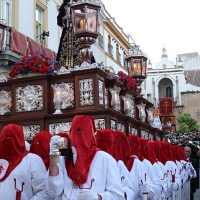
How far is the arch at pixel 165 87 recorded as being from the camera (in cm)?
6253

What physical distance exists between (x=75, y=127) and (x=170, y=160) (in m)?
5.18

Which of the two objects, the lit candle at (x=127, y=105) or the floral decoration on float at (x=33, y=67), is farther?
the lit candle at (x=127, y=105)

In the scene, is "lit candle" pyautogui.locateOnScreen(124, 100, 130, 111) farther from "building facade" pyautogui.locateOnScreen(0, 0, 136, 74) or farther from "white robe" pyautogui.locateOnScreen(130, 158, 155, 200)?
"white robe" pyautogui.locateOnScreen(130, 158, 155, 200)

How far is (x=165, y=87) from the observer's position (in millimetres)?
63031

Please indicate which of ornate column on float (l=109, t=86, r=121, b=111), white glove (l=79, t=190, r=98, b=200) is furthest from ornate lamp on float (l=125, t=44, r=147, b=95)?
white glove (l=79, t=190, r=98, b=200)

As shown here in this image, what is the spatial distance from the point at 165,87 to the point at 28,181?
59.8 meters

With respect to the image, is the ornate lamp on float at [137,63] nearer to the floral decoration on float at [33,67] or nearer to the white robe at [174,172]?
the white robe at [174,172]

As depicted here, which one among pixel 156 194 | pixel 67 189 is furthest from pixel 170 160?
pixel 67 189

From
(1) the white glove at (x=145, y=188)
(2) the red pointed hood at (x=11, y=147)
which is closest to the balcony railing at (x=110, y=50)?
(1) the white glove at (x=145, y=188)

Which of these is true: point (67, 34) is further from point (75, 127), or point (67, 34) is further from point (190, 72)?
point (190, 72)

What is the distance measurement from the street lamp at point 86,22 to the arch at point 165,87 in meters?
55.1

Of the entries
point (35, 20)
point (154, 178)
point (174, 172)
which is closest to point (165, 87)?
point (35, 20)

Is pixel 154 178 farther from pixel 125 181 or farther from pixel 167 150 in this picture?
pixel 167 150

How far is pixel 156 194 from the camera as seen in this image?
6184mm
